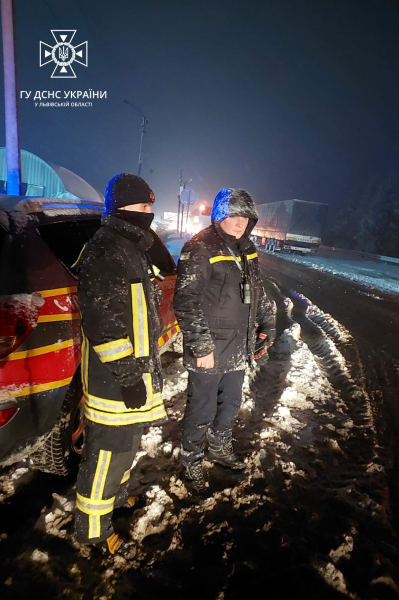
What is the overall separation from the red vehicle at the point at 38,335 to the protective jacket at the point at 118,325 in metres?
0.29

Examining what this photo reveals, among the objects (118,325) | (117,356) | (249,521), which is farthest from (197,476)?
(118,325)

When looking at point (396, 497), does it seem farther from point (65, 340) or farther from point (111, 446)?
point (65, 340)

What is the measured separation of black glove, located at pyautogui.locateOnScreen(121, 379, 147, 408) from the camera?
163 cm

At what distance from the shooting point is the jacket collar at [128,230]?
1.69m

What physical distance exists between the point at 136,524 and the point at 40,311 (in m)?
1.47

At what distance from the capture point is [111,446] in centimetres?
172

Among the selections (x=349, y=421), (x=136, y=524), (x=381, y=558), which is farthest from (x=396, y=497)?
(x=136, y=524)

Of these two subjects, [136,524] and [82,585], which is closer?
[82,585]

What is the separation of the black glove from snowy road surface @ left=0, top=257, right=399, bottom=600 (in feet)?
3.15

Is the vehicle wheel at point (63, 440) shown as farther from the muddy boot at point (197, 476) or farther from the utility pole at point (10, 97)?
the utility pole at point (10, 97)

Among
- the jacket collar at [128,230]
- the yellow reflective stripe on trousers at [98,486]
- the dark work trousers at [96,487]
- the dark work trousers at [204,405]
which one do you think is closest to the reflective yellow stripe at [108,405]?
the dark work trousers at [96,487]

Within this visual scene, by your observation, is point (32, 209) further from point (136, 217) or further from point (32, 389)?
point (32, 389)

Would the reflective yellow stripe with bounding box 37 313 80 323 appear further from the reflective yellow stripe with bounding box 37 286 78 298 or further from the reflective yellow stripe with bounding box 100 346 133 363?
the reflective yellow stripe with bounding box 100 346 133 363

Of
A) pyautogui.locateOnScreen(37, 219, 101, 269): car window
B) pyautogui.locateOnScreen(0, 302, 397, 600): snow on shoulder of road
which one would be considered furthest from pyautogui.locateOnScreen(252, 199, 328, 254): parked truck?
pyautogui.locateOnScreen(37, 219, 101, 269): car window
